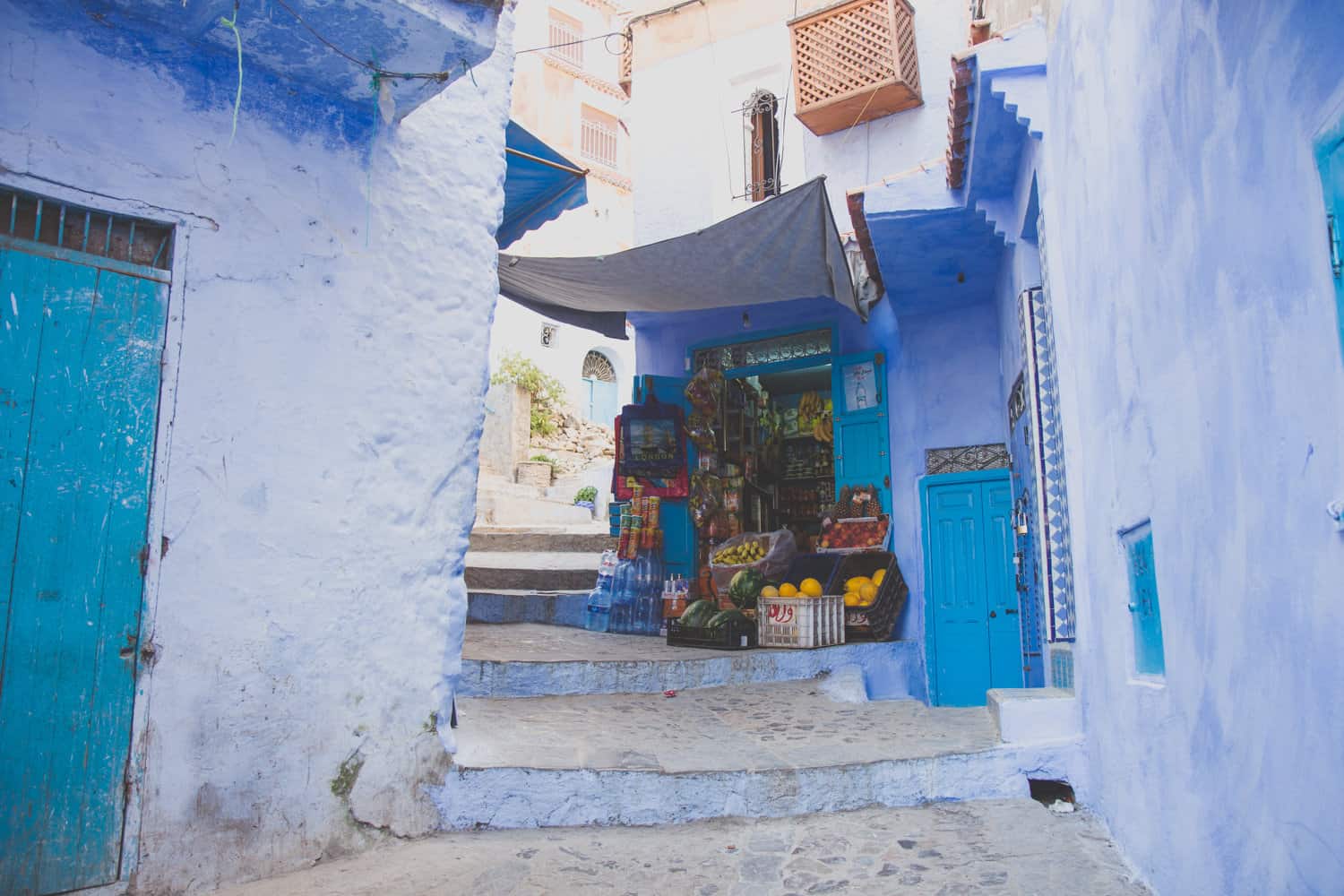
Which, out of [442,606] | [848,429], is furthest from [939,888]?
[848,429]

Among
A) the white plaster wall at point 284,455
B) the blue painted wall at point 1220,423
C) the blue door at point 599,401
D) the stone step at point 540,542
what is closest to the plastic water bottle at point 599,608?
→ the stone step at point 540,542

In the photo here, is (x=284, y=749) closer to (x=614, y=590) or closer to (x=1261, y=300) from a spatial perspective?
(x=1261, y=300)

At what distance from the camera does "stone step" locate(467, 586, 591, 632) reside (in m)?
8.41

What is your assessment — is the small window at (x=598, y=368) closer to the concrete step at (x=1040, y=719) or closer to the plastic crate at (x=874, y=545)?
the plastic crate at (x=874, y=545)

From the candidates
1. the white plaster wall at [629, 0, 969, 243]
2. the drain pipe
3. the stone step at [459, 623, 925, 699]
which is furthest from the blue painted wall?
the drain pipe

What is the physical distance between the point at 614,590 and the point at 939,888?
209 inches

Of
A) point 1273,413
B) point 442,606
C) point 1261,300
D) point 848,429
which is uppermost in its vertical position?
point 848,429

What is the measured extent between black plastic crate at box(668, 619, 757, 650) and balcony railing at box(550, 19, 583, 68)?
18847 millimetres

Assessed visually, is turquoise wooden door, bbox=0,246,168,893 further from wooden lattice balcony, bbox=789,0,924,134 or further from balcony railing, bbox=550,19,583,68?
balcony railing, bbox=550,19,583,68

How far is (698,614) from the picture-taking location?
7.23m

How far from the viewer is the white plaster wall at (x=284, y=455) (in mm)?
3141

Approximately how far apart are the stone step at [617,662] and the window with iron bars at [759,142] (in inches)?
207

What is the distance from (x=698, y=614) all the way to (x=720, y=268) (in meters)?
2.78

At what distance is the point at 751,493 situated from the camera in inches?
410
